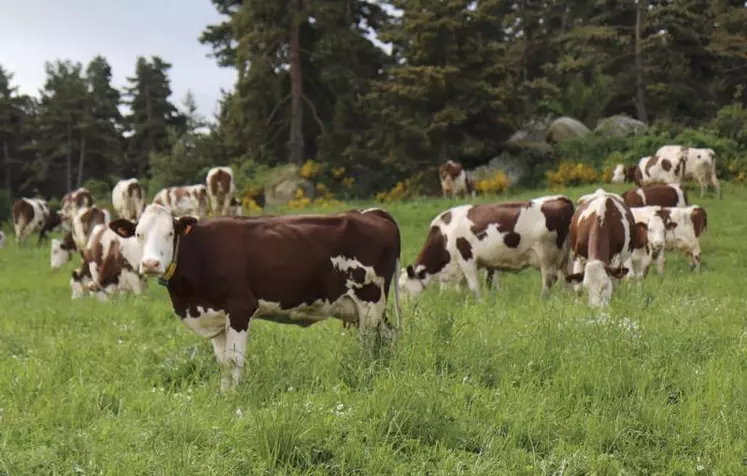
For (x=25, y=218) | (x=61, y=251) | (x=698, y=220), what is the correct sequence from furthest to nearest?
1. (x=25, y=218)
2. (x=61, y=251)
3. (x=698, y=220)

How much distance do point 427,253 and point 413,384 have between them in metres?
7.27

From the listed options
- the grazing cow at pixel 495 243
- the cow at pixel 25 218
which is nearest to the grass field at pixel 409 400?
the grazing cow at pixel 495 243

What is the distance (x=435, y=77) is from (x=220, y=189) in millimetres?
10777

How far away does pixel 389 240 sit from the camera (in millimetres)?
6152

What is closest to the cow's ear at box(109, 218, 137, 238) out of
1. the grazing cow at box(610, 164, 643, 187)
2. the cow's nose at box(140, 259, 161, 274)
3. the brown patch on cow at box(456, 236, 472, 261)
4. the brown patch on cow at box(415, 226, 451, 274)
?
the cow's nose at box(140, 259, 161, 274)

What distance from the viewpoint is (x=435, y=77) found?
1021 inches

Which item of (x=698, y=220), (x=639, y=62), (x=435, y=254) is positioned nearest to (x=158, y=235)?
(x=435, y=254)

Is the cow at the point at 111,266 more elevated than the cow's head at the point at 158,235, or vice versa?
the cow's head at the point at 158,235

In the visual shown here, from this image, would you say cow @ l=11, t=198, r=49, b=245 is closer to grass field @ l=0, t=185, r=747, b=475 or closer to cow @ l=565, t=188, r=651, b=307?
grass field @ l=0, t=185, r=747, b=475

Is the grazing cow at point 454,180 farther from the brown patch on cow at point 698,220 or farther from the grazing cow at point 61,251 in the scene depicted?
the grazing cow at point 61,251

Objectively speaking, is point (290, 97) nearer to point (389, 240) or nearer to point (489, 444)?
point (389, 240)

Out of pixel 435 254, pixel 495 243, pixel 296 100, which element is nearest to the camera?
pixel 495 243

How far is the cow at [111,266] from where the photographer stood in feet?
39.4

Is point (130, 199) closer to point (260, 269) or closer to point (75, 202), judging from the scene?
point (75, 202)
